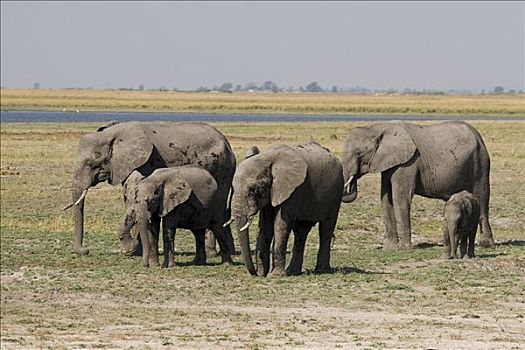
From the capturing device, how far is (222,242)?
19453 mm

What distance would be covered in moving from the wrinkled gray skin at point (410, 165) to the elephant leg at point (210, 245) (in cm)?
282

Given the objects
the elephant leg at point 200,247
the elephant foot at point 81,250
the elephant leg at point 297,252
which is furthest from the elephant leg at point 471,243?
the elephant foot at point 81,250

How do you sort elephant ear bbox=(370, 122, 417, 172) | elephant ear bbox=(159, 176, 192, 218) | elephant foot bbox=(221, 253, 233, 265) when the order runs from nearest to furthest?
elephant ear bbox=(159, 176, 192, 218) < elephant foot bbox=(221, 253, 233, 265) < elephant ear bbox=(370, 122, 417, 172)

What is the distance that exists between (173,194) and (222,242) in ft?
4.26

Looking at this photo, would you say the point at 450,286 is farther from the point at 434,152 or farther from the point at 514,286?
the point at 434,152

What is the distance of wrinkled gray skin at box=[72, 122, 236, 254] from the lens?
20.7m

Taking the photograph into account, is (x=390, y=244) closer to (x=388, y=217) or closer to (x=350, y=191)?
(x=388, y=217)

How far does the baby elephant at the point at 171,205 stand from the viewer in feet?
61.3

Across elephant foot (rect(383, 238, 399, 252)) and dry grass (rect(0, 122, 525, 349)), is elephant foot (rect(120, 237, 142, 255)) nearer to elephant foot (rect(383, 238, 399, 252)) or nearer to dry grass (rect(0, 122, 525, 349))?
dry grass (rect(0, 122, 525, 349))

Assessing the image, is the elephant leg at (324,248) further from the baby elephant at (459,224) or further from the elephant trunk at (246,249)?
the baby elephant at (459,224)

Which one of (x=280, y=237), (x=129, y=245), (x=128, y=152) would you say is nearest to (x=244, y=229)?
(x=280, y=237)

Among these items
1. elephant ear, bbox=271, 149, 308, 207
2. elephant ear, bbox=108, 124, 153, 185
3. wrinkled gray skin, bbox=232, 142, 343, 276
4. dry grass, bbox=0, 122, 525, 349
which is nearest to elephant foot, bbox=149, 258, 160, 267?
dry grass, bbox=0, 122, 525, 349

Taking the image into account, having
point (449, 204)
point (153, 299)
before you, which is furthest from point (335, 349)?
point (449, 204)

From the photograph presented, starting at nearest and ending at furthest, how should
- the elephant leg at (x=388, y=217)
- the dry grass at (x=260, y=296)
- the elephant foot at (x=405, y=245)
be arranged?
the dry grass at (x=260, y=296)
the elephant foot at (x=405, y=245)
the elephant leg at (x=388, y=217)
